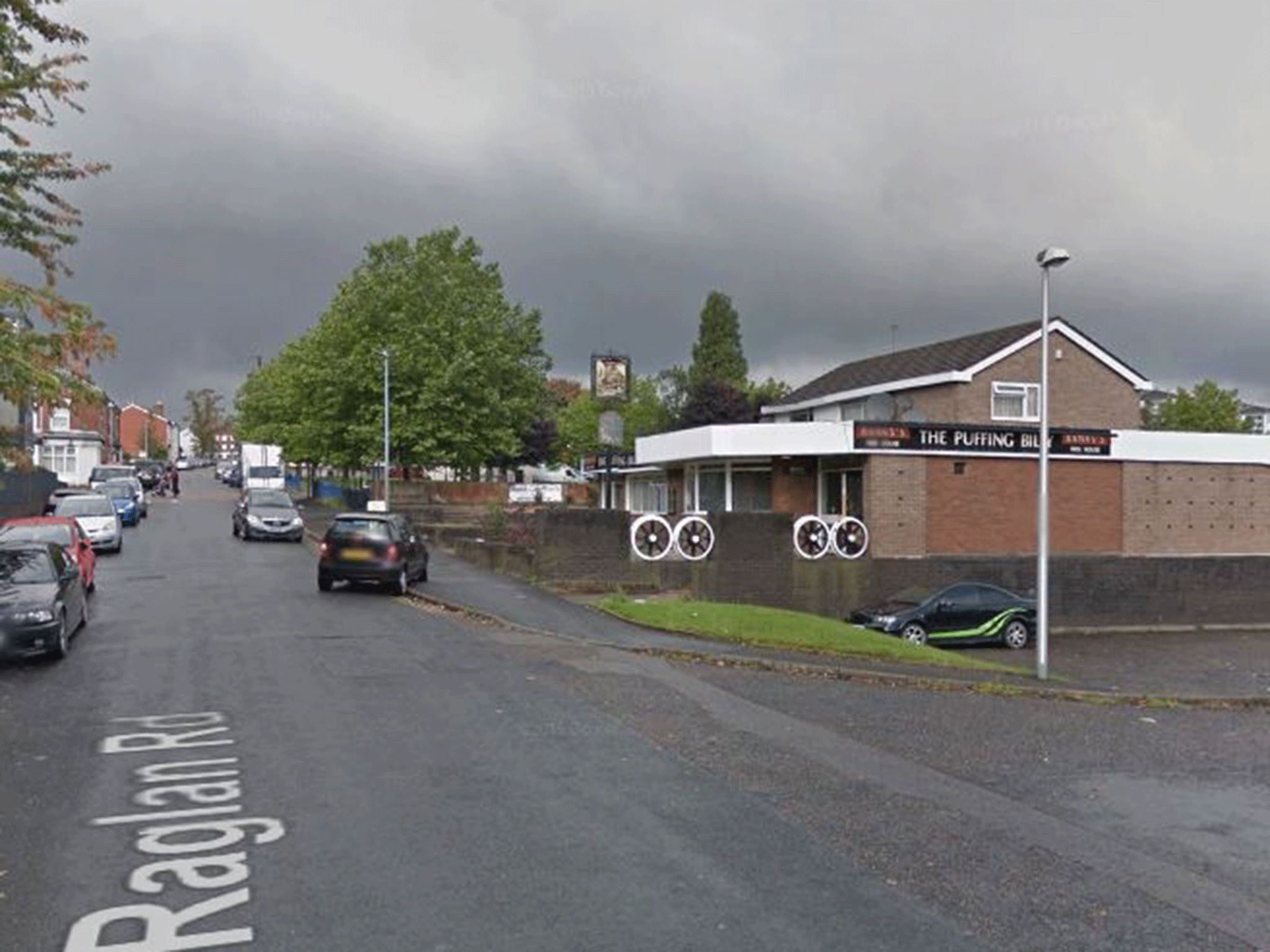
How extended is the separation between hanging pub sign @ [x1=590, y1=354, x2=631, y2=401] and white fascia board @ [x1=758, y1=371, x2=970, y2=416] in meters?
7.15

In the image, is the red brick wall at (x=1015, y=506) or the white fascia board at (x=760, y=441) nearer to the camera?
the white fascia board at (x=760, y=441)

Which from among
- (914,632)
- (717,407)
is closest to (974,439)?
(914,632)

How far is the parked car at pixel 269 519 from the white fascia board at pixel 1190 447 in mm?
24980

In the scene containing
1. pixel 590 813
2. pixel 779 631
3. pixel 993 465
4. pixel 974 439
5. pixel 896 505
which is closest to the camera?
pixel 590 813

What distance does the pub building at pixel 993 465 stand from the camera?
28.8 metres

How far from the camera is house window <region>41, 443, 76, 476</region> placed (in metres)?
78.8

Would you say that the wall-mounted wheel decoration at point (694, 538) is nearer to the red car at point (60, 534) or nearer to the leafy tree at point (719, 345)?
the red car at point (60, 534)

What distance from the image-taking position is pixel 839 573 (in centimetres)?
2700

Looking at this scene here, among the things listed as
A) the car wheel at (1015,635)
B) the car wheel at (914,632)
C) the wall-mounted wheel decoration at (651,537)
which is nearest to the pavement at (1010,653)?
the car wheel at (1015,635)

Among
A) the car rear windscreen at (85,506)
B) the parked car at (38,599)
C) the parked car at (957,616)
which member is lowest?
the parked car at (957,616)

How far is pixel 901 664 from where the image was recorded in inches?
663

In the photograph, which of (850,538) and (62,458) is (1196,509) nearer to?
(850,538)

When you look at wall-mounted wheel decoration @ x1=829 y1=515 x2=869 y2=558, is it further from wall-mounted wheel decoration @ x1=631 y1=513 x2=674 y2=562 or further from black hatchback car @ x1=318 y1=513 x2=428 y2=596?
black hatchback car @ x1=318 y1=513 x2=428 y2=596

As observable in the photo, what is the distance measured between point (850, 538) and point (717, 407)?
45.2 metres
